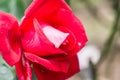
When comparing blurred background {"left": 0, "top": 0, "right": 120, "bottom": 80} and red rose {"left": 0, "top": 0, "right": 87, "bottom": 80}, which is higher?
red rose {"left": 0, "top": 0, "right": 87, "bottom": 80}

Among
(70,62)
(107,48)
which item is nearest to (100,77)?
(107,48)

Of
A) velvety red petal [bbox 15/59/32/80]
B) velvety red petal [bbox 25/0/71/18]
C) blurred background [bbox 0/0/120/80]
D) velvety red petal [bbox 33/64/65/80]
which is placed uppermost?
velvety red petal [bbox 25/0/71/18]

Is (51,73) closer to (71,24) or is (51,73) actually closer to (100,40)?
(71,24)

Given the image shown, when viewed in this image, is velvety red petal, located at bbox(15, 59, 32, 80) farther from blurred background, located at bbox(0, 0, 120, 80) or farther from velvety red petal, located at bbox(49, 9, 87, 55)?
blurred background, located at bbox(0, 0, 120, 80)

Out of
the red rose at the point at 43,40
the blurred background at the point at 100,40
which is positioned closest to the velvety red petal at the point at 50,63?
the red rose at the point at 43,40

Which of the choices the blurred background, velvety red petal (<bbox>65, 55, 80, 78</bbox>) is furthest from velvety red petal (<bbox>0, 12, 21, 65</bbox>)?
the blurred background

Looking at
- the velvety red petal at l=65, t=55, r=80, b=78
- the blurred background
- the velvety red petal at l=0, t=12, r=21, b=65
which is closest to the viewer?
the velvety red petal at l=0, t=12, r=21, b=65

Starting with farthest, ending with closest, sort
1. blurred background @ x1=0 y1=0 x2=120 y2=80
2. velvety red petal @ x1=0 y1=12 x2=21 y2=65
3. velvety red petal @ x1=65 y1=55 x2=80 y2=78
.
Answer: blurred background @ x1=0 y1=0 x2=120 y2=80 < velvety red petal @ x1=65 y1=55 x2=80 y2=78 < velvety red petal @ x1=0 y1=12 x2=21 y2=65

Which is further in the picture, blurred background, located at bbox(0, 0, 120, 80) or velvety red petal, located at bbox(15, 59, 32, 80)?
blurred background, located at bbox(0, 0, 120, 80)
